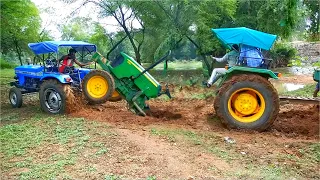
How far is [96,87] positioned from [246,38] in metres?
3.35

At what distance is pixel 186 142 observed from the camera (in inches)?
199

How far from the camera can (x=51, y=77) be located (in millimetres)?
7641

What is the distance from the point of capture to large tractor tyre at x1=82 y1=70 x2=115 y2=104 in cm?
713

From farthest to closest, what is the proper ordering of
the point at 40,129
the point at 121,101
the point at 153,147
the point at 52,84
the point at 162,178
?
1. the point at 121,101
2. the point at 52,84
3. the point at 40,129
4. the point at 153,147
5. the point at 162,178

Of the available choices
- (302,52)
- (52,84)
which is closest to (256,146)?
(52,84)

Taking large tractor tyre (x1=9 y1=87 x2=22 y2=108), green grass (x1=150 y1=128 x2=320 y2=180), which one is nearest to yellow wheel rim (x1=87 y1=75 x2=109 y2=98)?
green grass (x1=150 y1=128 x2=320 y2=180)

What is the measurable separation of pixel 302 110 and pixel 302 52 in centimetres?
1874

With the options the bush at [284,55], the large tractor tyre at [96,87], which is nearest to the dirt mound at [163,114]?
the large tractor tyre at [96,87]

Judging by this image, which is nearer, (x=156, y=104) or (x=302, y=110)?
(x=302, y=110)

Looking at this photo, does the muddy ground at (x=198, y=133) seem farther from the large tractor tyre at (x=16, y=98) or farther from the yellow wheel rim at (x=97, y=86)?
the large tractor tyre at (x=16, y=98)

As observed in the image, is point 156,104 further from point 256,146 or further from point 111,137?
point 256,146

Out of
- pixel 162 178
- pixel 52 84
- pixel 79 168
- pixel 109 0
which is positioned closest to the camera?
pixel 162 178

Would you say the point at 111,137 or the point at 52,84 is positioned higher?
the point at 52,84

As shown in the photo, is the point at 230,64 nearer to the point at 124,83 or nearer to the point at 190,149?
the point at 124,83
